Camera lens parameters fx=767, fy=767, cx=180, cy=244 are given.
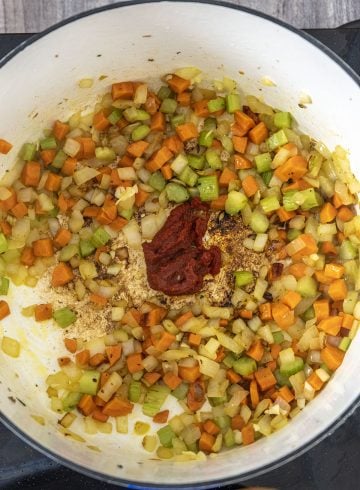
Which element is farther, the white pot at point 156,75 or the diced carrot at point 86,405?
the diced carrot at point 86,405

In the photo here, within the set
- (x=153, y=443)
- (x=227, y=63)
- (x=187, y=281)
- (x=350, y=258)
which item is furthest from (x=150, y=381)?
(x=227, y=63)

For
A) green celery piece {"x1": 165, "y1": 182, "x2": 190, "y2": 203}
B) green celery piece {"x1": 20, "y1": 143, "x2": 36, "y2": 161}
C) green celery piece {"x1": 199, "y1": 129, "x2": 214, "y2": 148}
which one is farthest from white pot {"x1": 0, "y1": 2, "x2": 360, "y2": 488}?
green celery piece {"x1": 165, "y1": 182, "x2": 190, "y2": 203}

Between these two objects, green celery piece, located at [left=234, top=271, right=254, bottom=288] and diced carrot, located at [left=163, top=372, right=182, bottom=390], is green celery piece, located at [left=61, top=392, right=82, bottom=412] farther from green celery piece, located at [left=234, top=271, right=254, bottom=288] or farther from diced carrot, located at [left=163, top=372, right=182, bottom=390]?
green celery piece, located at [left=234, top=271, right=254, bottom=288]

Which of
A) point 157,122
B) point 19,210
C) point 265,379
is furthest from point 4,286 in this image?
point 265,379

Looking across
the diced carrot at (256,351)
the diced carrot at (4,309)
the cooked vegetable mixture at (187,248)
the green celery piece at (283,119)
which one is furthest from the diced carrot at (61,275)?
the green celery piece at (283,119)

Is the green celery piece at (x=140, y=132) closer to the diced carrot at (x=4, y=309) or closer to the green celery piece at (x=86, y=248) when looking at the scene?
the green celery piece at (x=86, y=248)

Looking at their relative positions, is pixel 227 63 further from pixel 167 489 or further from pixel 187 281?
pixel 167 489

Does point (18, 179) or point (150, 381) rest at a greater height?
point (18, 179)
